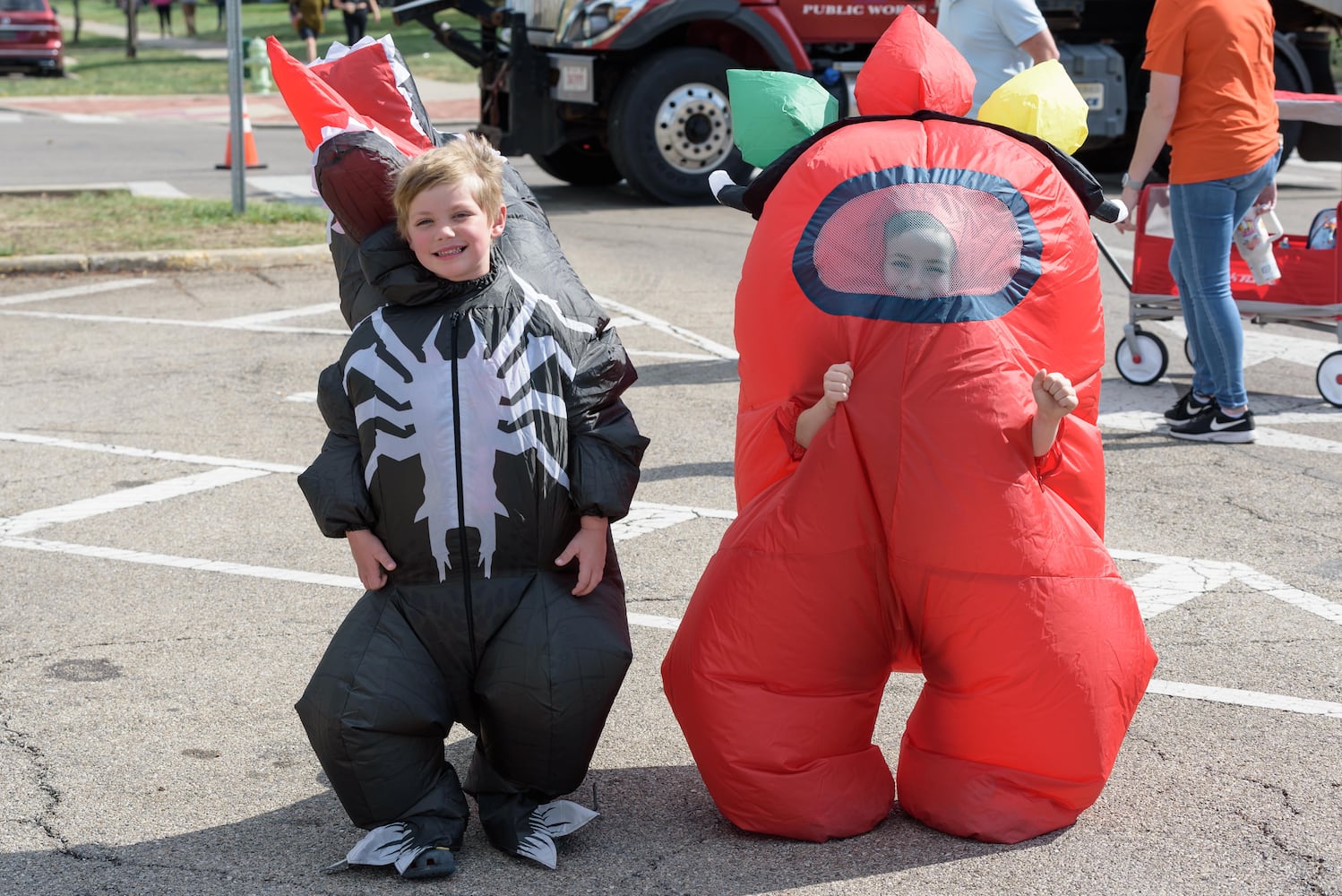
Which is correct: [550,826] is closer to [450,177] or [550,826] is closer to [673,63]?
[450,177]

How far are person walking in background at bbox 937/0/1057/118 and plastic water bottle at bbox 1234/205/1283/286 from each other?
1.25 metres

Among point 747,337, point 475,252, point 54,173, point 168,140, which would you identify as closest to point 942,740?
point 747,337

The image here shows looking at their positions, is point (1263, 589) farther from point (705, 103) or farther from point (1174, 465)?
point (705, 103)

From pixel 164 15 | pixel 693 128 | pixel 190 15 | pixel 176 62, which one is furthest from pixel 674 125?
pixel 164 15

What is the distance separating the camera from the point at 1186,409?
6.78 meters

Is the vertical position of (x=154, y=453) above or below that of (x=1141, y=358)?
below

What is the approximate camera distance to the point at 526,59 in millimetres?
12117

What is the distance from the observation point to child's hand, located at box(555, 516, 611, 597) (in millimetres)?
3260

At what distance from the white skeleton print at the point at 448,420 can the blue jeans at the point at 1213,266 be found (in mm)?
4040

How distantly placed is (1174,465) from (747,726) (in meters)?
3.61

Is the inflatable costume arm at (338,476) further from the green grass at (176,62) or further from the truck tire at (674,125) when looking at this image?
the green grass at (176,62)

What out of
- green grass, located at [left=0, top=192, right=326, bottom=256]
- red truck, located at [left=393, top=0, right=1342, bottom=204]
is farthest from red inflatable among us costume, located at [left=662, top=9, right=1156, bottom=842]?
red truck, located at [left=393, top=0, right=1342, bottom=204]

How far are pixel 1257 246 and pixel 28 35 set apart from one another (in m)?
25.4

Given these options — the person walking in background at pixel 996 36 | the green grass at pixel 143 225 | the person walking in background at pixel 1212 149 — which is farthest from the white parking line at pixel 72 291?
the person walking in background at pixel 1212 149
